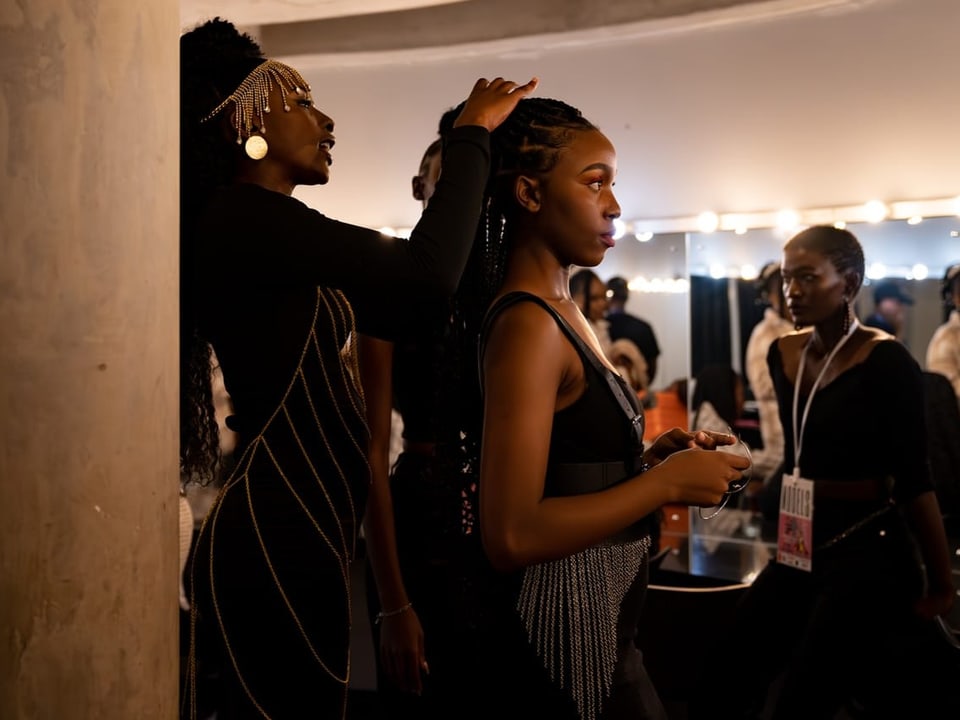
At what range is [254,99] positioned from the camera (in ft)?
4.69

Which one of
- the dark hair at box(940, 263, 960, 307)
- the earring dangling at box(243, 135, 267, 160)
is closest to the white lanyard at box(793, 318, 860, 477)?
the dark hair at box(940, 263, 960, 307)

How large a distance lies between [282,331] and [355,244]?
194 mm

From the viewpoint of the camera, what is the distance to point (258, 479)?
52.4 inches

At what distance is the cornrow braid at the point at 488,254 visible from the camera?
144 cm

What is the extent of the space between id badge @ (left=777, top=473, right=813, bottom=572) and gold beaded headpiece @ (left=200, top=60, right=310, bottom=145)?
173 cm

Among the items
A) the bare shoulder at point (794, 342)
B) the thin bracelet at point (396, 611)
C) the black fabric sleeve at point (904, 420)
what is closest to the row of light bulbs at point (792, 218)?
the bare shoulder at point (794, 342)

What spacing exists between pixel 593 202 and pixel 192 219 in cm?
58

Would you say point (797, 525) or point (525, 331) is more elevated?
point (525, 331)

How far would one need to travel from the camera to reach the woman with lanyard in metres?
2.35

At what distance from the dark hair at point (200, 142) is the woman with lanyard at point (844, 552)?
162 centimetres

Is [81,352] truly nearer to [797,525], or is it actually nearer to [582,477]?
[582,477]

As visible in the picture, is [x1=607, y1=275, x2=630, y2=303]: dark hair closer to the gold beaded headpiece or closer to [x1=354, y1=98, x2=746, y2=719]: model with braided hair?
[x1=354, y1=98, x2=746, y2=719]: model with braided hair

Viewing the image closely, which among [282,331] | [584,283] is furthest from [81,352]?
[584,283]

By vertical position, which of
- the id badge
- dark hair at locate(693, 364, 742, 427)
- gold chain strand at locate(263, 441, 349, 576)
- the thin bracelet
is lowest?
the thin bracelet
